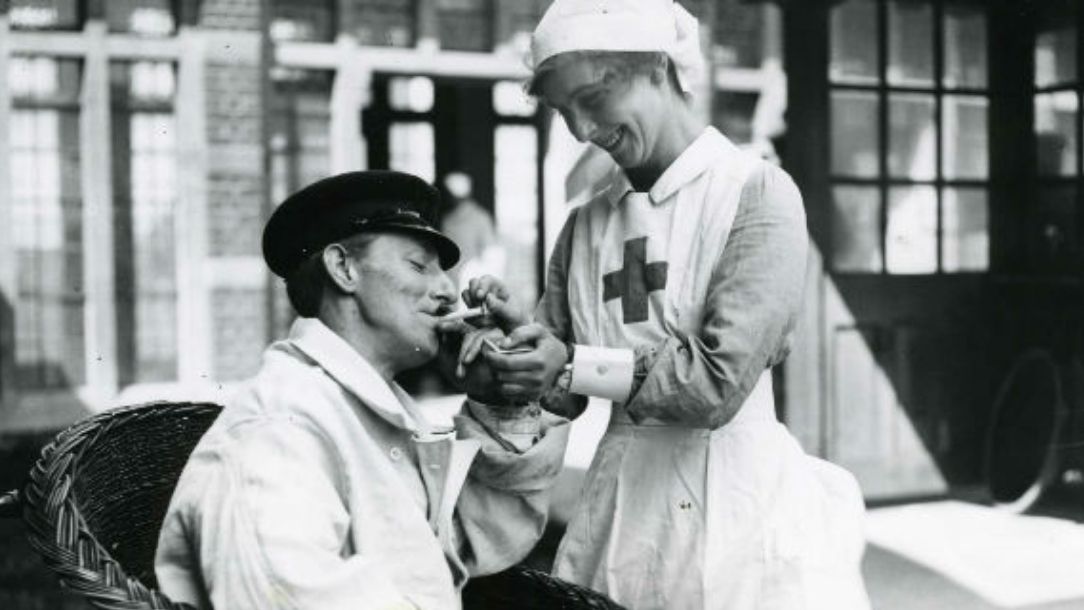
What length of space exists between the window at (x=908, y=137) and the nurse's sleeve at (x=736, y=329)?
12.9 feet

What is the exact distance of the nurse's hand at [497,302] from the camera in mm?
1996

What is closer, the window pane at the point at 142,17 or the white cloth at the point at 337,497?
the white cloth at the point at 337,497

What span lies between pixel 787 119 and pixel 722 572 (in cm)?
412

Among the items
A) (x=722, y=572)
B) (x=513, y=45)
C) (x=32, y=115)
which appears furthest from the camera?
(x=513, y=45)

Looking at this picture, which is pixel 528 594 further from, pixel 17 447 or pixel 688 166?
pixel 17 447

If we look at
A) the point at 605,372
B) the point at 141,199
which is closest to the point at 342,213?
the point at 605,372

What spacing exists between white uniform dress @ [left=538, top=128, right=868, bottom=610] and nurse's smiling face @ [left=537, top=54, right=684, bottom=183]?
2.2 inches

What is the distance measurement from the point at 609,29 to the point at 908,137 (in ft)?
14.0

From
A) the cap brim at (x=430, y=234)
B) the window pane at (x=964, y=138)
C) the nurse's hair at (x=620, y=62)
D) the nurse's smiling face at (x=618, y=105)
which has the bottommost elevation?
the cap brim at (x=430, y=234)

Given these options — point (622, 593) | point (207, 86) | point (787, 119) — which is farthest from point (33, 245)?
point (622, 593)

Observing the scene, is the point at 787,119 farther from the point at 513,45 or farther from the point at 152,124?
the point at 152,124

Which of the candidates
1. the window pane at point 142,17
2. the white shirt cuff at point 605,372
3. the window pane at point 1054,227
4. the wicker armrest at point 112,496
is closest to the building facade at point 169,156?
the window pane at point 142,17

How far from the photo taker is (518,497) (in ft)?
6.95

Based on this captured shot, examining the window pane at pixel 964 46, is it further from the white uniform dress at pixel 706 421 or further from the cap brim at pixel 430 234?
the cap brim at pixel 430 234
